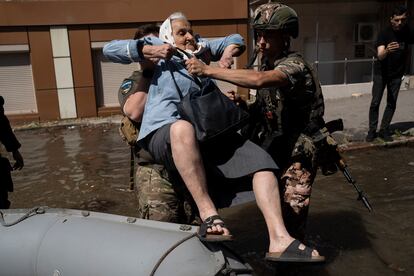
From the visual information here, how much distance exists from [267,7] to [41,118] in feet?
32.0

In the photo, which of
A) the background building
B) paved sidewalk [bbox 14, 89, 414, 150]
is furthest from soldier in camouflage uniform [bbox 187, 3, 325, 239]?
the background building

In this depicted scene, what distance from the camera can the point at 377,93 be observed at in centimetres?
741

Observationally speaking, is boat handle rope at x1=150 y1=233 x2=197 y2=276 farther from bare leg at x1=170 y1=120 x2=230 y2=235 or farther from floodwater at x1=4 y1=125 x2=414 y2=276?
floodwater at x1=4 y1=125 x2=414 y2=276

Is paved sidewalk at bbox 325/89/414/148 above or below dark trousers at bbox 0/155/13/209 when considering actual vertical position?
below

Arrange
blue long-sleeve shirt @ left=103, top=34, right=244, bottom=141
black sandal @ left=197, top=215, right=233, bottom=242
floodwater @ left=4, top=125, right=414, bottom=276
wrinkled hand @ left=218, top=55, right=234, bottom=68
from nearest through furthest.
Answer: black sandal @ left=197, top=215, right=233, bottom=242 < blue long-sleeve shirt @ left=103, top=34, right=244, bottom=141 < wrinkled hand @ left=218, top=55, right=234, bottom=68 < floodwater @ left=4, top=125, right=414, bottom=276

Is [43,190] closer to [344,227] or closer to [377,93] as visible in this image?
[344,227]

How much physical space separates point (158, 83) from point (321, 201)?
3.25 meters

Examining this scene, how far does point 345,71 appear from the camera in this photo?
12461mm

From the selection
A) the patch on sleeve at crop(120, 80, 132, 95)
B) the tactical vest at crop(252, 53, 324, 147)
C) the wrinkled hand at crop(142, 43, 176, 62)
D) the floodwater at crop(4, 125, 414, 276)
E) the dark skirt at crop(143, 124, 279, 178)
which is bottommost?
the floodwater at crop(4, 125, 414, 276)

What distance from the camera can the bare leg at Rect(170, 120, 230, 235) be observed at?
248 centimetres

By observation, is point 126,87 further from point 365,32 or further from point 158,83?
point 365,32

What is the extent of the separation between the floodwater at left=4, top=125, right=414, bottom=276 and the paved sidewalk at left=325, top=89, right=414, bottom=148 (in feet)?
1.16

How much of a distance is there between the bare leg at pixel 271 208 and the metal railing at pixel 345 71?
10.5 m

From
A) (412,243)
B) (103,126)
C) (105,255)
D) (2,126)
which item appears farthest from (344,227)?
(103,126)
